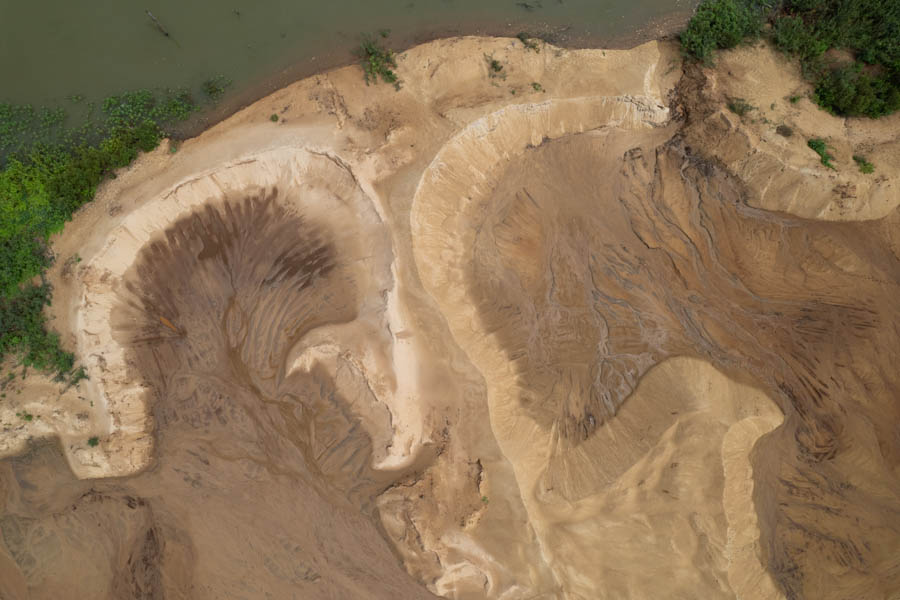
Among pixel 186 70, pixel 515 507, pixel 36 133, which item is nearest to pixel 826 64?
pixel 515 507

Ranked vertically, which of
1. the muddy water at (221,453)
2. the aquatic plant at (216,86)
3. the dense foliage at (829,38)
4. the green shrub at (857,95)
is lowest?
the muddy water at (221,453)

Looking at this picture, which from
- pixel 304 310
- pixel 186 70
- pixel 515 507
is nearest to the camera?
pixel 515 507

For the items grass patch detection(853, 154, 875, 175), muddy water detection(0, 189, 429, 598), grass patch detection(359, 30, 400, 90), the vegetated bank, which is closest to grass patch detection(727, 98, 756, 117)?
grass patch detection(853, 154, 875, 175)

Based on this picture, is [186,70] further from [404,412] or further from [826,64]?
[826,64]

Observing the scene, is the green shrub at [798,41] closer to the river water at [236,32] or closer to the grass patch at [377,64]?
the river water at [236,32]

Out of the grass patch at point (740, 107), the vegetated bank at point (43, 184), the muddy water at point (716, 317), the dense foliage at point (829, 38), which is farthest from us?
the dense foliage at point (829, 38)

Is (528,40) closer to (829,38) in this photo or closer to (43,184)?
(829,38)

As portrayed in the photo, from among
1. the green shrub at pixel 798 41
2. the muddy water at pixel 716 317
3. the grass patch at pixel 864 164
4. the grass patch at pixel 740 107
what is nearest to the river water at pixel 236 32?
the green shrub at pixel 798 41
